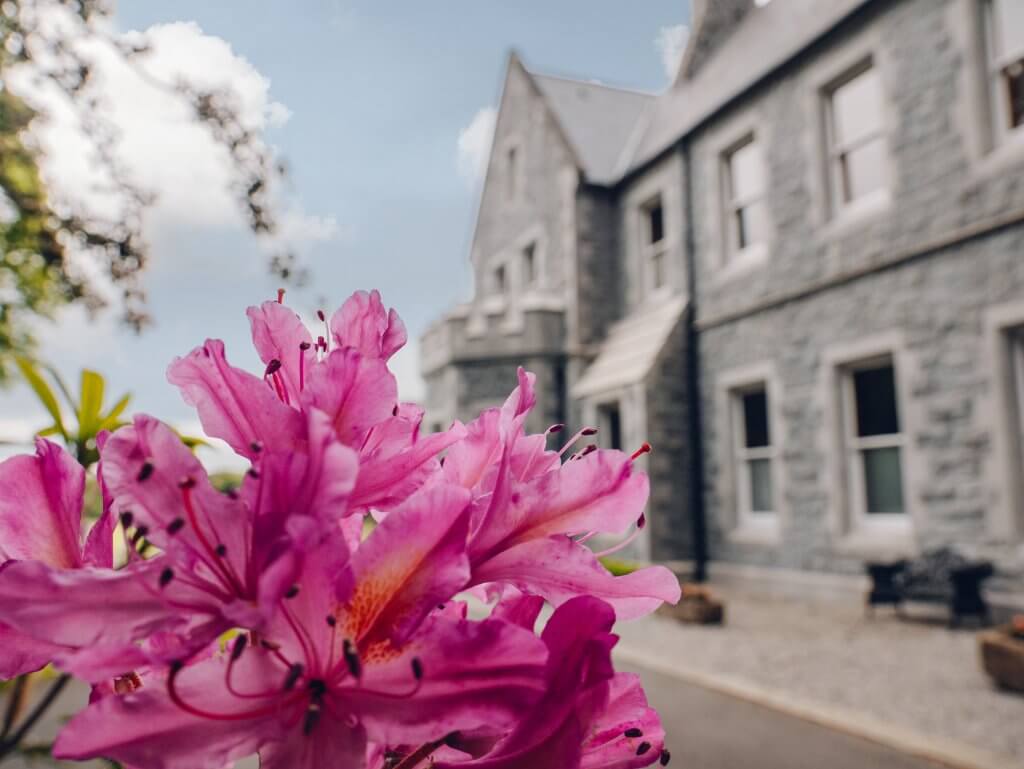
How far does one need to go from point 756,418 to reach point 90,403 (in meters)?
9.34

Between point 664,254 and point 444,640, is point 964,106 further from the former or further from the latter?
point 444,640

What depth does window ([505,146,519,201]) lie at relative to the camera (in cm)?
1426

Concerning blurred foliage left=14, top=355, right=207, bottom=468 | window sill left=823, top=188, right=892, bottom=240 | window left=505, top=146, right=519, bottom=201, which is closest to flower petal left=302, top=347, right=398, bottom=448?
blurred foliage left=14, top=355, right=207, bottom=468

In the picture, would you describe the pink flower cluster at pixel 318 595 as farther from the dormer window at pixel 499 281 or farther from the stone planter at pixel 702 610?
the dormer window at pixel 499 281

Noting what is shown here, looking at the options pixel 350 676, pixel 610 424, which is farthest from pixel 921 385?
pixel 350 676

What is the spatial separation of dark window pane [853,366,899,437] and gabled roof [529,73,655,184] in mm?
5402

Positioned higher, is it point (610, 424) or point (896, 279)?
point (896, 279)

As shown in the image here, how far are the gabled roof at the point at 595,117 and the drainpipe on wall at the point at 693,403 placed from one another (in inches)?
72.1

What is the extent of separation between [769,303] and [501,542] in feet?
30.0

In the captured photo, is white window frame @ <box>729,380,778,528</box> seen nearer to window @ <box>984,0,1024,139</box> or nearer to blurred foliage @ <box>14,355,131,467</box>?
window @ <box>984,0,1024,139</box>

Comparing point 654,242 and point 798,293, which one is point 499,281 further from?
point 798,293

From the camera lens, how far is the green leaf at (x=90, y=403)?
1027mm

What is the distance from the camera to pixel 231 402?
40 centimetres

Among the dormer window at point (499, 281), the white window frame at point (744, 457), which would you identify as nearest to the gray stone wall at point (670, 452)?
the white window frame at point (744, 457)
